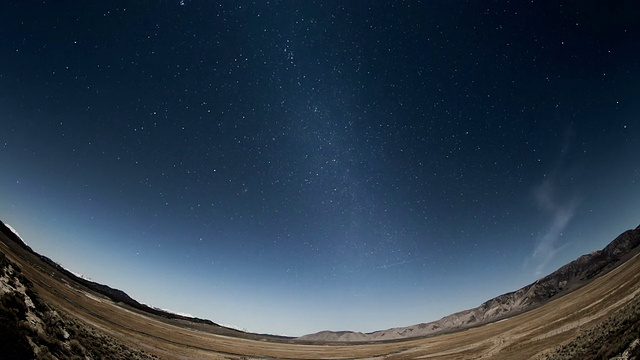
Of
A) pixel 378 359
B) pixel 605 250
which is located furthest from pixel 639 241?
pixel 378 359

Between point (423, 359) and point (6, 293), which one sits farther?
point (423, 359)

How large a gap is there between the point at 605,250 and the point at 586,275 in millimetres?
34807

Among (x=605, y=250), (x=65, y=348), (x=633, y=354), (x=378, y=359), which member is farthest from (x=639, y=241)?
(x=65, y=348)

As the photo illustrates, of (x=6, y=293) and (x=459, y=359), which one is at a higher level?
(x=6, y=293)

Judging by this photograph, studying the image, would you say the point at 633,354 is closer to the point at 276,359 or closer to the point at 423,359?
the point at 423,359

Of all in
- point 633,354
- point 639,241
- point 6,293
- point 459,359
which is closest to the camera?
point 633,354

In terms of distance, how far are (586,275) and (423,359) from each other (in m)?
193

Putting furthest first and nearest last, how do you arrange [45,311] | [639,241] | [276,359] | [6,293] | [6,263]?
1. [639,241]
2. [276,359]
3. [6,263]
4. [45,311]
5. [6,293]

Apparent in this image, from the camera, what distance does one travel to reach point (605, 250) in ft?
619

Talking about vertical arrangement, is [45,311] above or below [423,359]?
above

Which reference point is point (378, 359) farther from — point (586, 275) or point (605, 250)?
point (605, 250)

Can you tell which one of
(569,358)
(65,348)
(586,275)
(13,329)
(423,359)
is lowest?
(586,275)

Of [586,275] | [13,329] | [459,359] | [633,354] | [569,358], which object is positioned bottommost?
[586,275]

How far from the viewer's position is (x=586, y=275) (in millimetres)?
172250
